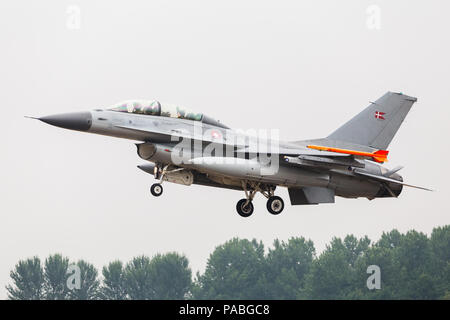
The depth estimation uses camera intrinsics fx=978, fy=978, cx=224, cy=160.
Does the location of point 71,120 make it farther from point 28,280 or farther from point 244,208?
point 28,280

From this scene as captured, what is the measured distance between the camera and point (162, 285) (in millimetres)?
61000

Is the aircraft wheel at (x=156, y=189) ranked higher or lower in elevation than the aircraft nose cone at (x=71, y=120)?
lower

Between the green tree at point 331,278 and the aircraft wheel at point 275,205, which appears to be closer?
the aircraft wheel at point 275,205

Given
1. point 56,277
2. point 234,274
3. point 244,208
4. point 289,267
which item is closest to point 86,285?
point 56,277

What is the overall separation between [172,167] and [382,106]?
23.6 ft

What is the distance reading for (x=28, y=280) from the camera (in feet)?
201

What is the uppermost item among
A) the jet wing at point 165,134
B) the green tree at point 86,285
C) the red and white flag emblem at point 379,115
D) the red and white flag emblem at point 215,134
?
the red and white flag emblem at point 379,115

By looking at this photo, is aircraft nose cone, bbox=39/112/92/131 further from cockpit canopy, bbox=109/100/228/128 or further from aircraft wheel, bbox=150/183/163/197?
aircraft wheel, bbox=150/183/163/197

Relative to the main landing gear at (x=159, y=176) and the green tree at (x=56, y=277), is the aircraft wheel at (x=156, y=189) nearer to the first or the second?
the main landing gear at (x=159, y=176)

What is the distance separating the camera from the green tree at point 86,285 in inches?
2359

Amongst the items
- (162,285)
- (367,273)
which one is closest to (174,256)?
(162,285)

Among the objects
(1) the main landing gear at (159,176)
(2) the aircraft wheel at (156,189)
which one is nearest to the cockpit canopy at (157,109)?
(1) the main landing gear at (159,176)

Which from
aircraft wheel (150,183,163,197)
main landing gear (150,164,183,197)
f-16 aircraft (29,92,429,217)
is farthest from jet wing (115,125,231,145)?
aircraft wheel (150,183,163,197)

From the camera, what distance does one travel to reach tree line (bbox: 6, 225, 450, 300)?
2281 inches
